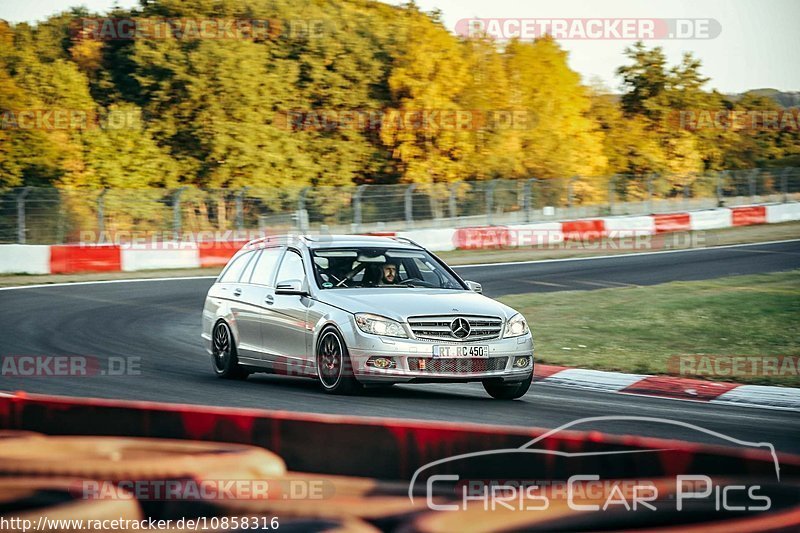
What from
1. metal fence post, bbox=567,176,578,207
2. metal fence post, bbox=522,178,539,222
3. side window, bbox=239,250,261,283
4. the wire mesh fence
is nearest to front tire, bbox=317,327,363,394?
side window, bbox=239,250,261,283

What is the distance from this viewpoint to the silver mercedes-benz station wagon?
998 centimetres

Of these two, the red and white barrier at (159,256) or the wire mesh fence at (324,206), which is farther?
the wire mesh fence at (324,206)

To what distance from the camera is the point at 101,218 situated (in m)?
29.1

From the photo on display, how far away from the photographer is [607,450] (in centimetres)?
412

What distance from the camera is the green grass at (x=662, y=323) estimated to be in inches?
522

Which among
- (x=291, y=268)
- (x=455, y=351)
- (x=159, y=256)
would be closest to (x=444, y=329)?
(x=455, y=351)

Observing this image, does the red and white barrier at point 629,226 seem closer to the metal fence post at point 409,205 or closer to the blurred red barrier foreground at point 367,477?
the metal fence post at point 409,205

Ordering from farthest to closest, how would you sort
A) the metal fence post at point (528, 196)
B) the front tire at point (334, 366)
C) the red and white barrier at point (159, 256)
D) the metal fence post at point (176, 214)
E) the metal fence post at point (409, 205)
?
the metal fence post at point (528, 196)
the metal fence post at point (409, 205)
the metal fence post at point (176, 214)
the red and white barrier at point (159, 256)
the front tire at point (334, 366)

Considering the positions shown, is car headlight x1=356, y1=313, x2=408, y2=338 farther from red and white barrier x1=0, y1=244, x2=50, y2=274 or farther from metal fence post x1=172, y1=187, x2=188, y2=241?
metal fence post x1=172, y1=187, x2=188, y2=241

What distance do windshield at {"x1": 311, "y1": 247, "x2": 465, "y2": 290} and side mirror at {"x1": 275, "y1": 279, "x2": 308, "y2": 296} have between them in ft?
0.56

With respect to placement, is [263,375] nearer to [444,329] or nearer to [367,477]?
[444,329]

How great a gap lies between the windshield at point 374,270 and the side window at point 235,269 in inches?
56.2

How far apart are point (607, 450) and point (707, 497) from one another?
542 millimetres

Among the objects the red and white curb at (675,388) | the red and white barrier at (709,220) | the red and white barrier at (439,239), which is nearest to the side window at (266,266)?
the red and white curb at (675,388)
